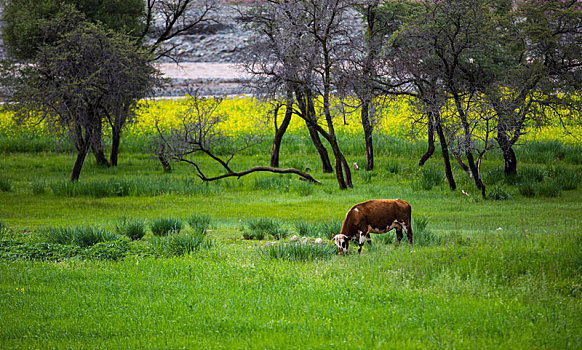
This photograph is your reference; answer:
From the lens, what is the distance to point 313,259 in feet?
32.4

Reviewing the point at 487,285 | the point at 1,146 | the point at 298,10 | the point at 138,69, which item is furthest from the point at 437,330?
the point at 1,146

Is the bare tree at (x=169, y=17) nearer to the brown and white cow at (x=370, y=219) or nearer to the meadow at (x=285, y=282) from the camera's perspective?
the meadow at (x=285, y=282)

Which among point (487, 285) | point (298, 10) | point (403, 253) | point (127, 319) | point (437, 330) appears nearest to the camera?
point (437, 330)

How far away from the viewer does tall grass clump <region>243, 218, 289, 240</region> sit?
42.9 ft

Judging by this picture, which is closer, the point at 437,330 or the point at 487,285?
the point at 437,330

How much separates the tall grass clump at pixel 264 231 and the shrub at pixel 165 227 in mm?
1449

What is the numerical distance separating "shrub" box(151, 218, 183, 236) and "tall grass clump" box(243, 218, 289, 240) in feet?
4.75

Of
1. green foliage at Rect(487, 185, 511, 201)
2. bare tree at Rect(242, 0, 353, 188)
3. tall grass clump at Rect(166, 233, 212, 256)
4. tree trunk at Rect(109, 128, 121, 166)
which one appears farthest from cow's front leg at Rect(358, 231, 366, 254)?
tree trunk at Rect(109, 128, 121, 166)

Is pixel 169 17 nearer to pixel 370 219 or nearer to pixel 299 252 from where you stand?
pixel 370 219

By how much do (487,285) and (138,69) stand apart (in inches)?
773

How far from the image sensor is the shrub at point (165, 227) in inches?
519

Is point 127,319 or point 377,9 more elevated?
point 377,9

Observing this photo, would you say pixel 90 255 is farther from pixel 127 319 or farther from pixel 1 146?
pixel 1 146

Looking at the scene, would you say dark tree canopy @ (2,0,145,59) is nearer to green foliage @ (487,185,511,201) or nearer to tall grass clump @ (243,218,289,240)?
tall grass clump @ (243,218,289,240)
